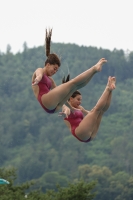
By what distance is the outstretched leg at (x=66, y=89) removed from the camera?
18397 millimetres

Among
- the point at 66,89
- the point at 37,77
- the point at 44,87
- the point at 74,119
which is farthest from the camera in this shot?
the point at 74,119

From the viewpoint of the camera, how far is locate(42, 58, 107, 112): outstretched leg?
60.4 feet

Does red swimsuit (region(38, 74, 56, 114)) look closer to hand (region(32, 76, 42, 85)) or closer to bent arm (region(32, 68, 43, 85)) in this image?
bent arm (region(32, 68, 43, 85))

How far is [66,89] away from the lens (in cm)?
1861

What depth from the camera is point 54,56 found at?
19078mm

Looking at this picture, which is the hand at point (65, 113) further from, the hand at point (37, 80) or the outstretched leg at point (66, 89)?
the hand at point (37, 80)

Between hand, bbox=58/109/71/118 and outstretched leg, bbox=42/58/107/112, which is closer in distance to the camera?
outstretched leg, bbox=42/58/107/112

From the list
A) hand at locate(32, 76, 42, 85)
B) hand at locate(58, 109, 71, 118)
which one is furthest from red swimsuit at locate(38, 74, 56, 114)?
hand at locate(32, 76, 42, 85)

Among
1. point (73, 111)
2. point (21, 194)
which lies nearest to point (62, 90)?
point (73, 111)

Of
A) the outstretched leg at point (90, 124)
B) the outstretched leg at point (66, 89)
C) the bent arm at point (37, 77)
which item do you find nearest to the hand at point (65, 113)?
the outstretched leg at point (66, 89)

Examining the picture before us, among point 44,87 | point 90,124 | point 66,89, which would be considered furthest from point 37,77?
point 90,124

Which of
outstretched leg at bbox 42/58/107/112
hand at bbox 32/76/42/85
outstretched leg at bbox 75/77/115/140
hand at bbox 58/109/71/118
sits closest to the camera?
hand at bbox 32/76/42/85

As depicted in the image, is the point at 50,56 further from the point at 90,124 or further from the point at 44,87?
the point at 90,124

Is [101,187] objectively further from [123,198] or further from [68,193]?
[68,193]
